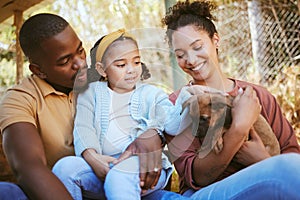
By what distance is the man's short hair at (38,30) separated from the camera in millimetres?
1945

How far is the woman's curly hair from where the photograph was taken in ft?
6.84

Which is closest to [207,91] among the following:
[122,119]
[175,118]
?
[175,118]

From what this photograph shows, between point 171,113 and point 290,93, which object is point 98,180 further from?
point 290,93

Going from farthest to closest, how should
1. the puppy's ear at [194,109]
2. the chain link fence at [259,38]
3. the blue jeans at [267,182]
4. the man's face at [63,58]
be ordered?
the chain link fence at [259,38] → the man's face at [63,58] → the puppy's ear at [194,109] → the blue jeans at [267,182]

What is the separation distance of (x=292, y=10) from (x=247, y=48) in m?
0.66

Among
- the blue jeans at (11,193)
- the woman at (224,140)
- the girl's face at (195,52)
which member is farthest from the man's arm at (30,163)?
the girl's face at (195,52)

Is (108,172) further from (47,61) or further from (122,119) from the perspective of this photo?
(47,61)

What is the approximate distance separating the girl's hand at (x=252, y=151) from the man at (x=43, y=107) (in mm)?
328

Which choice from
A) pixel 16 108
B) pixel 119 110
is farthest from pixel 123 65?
pixel 16 108

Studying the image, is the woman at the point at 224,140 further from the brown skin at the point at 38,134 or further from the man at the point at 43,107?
the brown skin at the point at 38,134

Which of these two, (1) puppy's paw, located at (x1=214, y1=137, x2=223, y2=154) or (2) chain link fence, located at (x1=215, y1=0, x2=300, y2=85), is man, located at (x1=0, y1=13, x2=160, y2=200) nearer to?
(1) puppy's paw, located at (x1=214, y1=137, x2=223, y2=154)

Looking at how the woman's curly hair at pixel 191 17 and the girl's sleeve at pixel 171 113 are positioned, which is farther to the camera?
the woman's curly hair at pixel 191 17

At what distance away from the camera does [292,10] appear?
18.4 feet

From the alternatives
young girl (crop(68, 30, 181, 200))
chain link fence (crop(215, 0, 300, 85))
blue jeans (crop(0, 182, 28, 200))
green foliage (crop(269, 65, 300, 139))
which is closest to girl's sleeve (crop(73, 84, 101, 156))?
young girl (crop(68, 30, 181, 200))
